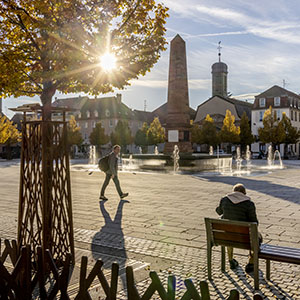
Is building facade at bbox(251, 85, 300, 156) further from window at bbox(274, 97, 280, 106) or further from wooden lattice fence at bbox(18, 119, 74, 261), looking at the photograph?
wooden lattice fence at bbox(18, 119, 74, 261)

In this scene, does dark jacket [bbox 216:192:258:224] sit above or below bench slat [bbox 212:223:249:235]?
above

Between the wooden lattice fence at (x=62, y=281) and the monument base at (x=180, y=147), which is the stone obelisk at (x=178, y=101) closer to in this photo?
the monument base at (x=180, y=147)

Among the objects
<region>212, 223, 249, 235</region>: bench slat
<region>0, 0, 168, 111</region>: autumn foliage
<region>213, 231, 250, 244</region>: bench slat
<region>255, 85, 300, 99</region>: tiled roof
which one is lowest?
<region>213, 231, 250, 244</region>: bench slat

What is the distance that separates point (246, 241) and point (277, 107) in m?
69.6

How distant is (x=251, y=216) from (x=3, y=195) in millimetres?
11417

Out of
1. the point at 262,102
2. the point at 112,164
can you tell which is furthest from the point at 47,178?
the point at 262,102

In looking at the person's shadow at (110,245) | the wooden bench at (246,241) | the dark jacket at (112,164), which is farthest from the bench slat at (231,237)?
the dark jacket at (112,164)

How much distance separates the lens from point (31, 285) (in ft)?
13.5

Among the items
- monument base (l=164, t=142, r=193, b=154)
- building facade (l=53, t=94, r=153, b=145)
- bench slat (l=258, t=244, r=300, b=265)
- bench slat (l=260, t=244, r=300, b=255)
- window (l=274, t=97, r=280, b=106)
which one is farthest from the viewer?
building facade (l=53, t=94, r=153, b=145)

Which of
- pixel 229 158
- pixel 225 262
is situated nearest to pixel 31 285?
pixel 225 262

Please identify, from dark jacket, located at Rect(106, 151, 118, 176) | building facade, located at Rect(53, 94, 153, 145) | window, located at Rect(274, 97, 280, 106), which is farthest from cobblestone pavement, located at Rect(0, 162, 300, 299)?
building facade, located at Rect(53, 94, 153, 145)

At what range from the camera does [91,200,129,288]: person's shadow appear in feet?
21.1

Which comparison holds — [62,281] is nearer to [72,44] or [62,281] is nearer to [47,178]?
[47,178]

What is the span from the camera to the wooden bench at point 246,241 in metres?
5.14
